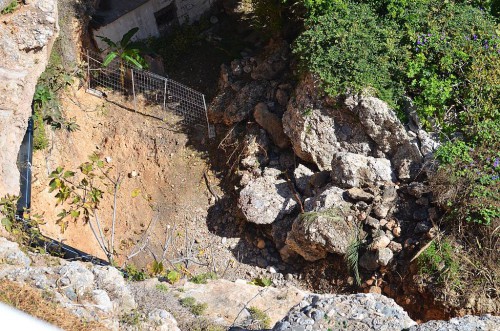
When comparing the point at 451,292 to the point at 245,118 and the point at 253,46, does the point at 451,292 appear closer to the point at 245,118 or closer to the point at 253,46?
the point at 245,118

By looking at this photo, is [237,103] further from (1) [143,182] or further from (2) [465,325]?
(2) [465,325]

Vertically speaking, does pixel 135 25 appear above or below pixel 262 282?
above

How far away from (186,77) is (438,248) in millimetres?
6755

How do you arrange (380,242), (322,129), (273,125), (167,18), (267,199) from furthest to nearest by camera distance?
(167,18), (273,125), (267,199), (322,129), (380,242)

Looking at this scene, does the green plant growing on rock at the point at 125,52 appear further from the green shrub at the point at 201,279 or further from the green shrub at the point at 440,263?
the green shrub at the point at 440,263

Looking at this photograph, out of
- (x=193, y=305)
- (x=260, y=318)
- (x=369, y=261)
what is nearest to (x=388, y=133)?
(x=369, y=261)

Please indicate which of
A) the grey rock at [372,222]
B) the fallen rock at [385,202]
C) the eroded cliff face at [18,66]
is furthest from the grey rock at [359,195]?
the eroded cliff face at [18,66]

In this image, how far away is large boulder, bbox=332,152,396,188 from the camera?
12320 mm

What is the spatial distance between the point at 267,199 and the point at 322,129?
1.59m

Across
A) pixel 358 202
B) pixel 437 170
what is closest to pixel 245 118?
pixel 358 202

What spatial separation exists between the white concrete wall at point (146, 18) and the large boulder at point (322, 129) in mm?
4202

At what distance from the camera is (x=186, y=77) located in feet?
50.9

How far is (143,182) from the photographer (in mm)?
14188

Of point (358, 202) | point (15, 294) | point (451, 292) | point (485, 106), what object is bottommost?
point (15, 294)
